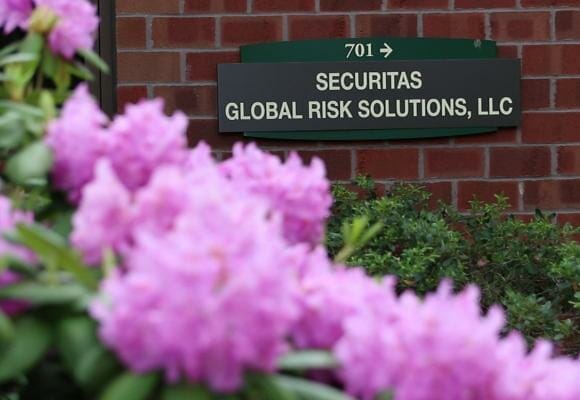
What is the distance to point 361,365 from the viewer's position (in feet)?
3.24

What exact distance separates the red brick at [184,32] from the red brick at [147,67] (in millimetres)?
47

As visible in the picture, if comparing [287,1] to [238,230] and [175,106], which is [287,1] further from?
[238,230]

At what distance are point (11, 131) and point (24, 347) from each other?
1.12ft

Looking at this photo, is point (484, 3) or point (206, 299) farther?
point (484, 3)

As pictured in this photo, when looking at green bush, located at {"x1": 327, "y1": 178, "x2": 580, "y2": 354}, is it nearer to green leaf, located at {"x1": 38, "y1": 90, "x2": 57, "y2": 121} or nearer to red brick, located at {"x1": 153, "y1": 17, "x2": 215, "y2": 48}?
red brick, located at {"x1": 153, "y1": 17, "x2": 215, "y2": 48}

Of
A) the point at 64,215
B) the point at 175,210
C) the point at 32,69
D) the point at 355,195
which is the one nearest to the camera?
the point at 175,210

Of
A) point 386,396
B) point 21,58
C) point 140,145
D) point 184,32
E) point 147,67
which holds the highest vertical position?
point 184,32

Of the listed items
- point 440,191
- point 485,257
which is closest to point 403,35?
point 440,191

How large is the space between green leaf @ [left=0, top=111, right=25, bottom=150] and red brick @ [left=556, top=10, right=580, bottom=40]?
2.96 m

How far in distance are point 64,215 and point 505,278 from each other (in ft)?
6.99

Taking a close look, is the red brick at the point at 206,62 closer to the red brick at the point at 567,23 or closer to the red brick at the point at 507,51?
the red brick at the point at 507,51

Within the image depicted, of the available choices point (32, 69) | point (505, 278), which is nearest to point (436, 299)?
point (32, 69)

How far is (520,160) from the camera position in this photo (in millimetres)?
3936

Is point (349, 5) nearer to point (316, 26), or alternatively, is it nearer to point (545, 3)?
point (316, 26)
